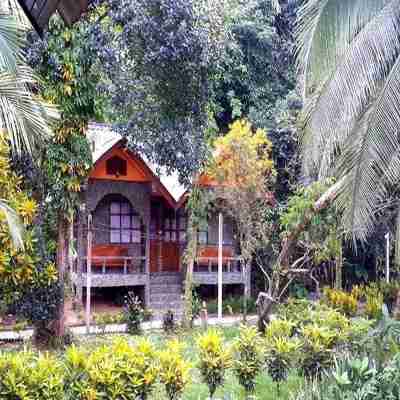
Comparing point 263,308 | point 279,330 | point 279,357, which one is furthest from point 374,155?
point 263,308

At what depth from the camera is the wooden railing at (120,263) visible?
610 inches

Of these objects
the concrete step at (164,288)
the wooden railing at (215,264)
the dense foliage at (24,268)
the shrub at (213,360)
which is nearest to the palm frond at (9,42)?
the dense foliage at (24,268)

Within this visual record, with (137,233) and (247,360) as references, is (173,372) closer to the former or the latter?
(247,360)

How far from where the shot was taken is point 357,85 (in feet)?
20.2

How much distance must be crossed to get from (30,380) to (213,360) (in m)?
1.98

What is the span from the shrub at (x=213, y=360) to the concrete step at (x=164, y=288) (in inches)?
395

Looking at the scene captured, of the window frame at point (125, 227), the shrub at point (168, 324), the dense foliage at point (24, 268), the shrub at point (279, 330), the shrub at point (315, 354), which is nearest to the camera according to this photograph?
the shrub at point (315, 354)

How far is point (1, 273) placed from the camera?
30.0 ft

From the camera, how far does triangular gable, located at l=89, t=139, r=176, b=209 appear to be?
14820mm

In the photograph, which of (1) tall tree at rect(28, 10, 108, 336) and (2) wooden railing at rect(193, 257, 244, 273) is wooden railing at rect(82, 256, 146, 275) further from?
(1) tall tree at rect(28, 10, 108, 336)

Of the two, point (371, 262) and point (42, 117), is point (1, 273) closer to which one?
point (42, 117)

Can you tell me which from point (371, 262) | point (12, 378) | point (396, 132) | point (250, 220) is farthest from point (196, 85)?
point (371, 262)

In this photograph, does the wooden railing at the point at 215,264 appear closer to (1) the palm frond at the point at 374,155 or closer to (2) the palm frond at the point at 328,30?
(1) the palm frond at the point at 374,155

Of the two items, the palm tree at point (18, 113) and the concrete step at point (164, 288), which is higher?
the palm tree at point (18, 113)
